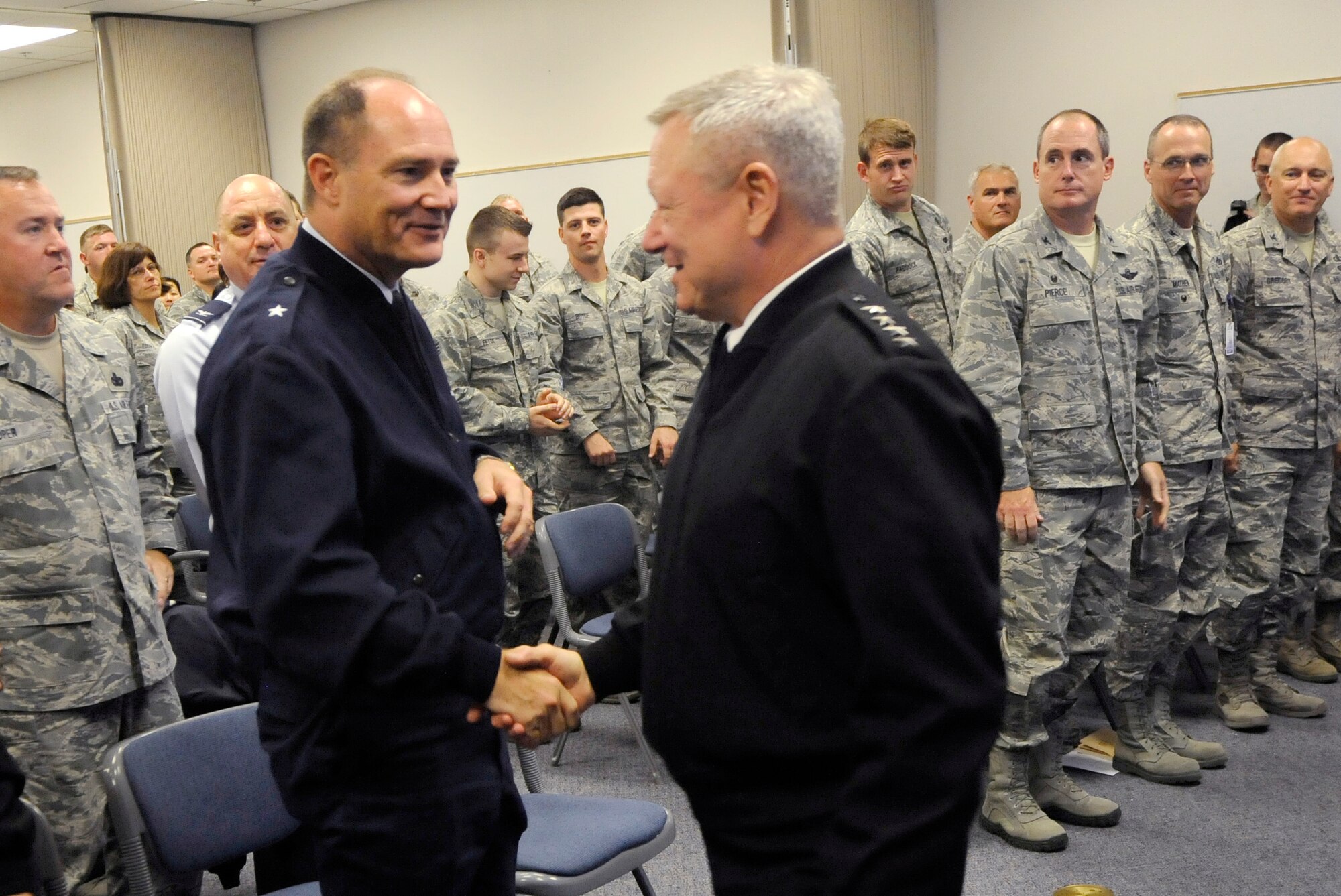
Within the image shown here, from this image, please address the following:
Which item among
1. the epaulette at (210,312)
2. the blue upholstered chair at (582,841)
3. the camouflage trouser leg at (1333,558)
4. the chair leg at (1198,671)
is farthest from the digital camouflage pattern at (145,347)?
the camouflage trouser leg at (1333,558)

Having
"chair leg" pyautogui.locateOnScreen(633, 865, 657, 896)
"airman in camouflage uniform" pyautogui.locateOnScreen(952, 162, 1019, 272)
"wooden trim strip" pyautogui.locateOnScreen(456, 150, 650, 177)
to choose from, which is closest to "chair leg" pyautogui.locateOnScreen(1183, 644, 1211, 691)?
"airman in camouflage uniform" pyautogui.locateOnScreen(952, 162, 1019, 272)

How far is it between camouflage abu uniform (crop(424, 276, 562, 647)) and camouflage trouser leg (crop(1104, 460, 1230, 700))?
205 centimetres

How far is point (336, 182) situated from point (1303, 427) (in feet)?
12.0

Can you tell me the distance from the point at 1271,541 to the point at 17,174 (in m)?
3.89

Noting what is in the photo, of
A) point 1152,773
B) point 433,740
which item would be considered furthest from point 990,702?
point 1152,773

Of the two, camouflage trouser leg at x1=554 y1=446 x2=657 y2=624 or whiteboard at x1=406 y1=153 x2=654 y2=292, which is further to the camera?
whiteboard at x1=406 y1=153 x2=654 y2=292

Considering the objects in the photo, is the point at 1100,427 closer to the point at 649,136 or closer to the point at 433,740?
the point at 433,740

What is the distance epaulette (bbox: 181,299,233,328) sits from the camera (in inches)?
97.2

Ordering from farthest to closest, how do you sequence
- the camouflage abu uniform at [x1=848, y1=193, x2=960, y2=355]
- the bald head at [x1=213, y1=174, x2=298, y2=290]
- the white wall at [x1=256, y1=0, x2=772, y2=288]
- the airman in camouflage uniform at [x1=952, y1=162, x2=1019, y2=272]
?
the white wall at [x1=256, y1=0, x2=772, y2=288] < the airman in camouflage uniform at [x1=952, y1=162, x2=1019, y2=272] < the camouflage abu uniform at [x1=848, y1=193, x2=960, y2=355] < the bald head at [x1=213, y1=174, x2=298, y2=290]

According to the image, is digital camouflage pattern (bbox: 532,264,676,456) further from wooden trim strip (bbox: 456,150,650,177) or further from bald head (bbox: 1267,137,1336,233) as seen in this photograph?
wooden trim strip (bbox: 456,150,650,177)

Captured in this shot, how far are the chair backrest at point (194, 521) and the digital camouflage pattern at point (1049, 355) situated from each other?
240cm

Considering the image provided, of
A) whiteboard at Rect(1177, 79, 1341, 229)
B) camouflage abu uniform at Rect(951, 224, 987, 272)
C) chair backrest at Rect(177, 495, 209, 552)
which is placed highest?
whiteboard at Rect(1177, 79, 1341, 229)

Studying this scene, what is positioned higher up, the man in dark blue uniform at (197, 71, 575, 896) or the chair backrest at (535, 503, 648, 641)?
the man in dark blue uniform at (197, 71, 575, 896)

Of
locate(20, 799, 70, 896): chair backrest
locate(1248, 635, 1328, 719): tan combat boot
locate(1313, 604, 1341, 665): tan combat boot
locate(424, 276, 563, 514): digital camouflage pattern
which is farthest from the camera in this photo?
locate(1313, 604, 1341, 665): tan combat boot
